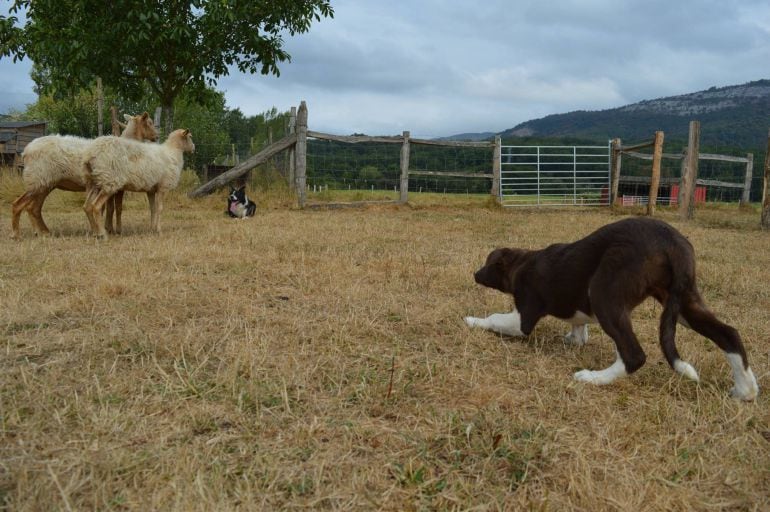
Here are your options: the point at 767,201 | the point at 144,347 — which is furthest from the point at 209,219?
the point at 767,201

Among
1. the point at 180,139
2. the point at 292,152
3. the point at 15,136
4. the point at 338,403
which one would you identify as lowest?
the point at 338,403

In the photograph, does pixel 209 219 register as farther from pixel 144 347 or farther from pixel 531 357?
pixel 531 357

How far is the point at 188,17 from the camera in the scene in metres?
12.3

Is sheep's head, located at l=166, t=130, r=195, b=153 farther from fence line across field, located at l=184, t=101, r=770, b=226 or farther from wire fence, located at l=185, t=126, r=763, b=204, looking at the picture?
wire fence, located at l=185, t=126, r=763, b=204

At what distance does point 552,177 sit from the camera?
19.7 m

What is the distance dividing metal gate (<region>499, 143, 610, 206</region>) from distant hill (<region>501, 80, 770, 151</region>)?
148ft

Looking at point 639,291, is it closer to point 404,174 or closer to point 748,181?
point 404,174

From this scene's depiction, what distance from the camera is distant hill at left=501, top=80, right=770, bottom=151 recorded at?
64.4 m

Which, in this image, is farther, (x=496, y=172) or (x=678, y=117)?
(x=678, y=117)

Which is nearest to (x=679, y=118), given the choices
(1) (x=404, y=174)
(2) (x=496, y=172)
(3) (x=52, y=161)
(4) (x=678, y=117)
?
(4) (x=678, y=117)

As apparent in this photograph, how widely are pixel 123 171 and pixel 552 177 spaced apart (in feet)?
50.1

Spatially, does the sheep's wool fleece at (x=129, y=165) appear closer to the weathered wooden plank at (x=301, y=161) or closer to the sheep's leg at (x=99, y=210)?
the sheep's leg at (x=99, y=210)

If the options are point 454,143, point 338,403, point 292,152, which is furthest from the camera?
point 454,143

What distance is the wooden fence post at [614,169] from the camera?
17.3 meters
